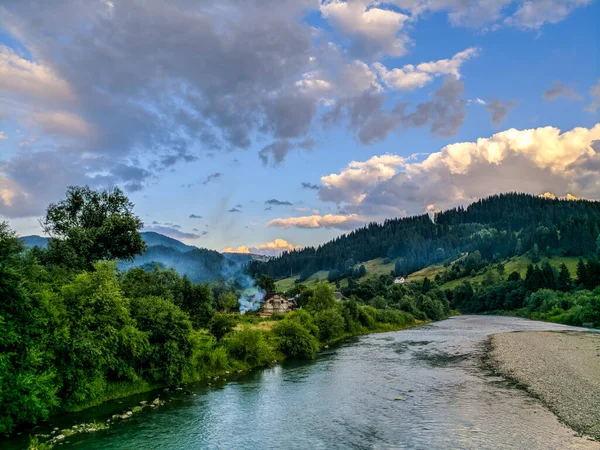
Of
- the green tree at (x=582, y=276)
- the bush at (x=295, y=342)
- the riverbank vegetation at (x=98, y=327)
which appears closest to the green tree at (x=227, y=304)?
the riverbank vegetation at (x=98, y=327)

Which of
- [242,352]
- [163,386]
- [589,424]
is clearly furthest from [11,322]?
[589,424]

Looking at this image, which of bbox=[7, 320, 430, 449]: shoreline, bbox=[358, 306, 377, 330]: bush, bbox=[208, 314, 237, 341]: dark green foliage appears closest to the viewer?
bbox=[7, 320, 430, 449]: shoreline

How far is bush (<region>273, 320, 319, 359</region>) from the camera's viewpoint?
66.1 meters

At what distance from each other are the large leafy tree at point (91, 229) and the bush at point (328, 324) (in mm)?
40709

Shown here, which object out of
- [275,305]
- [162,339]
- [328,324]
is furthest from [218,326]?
[275,305]

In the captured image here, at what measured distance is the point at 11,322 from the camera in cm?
3012

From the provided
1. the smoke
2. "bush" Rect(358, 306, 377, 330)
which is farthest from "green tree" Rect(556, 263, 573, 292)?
the smoke

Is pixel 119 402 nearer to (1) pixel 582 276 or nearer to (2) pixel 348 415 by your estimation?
(2) pixel 348 415

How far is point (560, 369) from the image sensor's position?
48.5 m

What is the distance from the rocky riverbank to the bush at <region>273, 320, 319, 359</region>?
2751 centimetres

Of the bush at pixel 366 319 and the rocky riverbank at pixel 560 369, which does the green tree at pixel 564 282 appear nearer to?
the rocky riverbank at pixel 560 369

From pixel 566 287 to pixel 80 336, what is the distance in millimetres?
150553

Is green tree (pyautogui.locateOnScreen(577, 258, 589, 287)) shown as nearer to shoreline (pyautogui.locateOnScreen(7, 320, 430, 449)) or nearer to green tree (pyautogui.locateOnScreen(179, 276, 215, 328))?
shoreline (pyautogui.locateOnScreen(7, 320, 430, 449))

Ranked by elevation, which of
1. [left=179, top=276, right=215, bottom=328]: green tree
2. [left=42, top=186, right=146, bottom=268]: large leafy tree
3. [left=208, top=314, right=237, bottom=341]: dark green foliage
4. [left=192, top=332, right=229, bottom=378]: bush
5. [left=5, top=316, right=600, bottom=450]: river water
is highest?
[left=42, top=186, right=146, bottom=268]: large leafy tree
